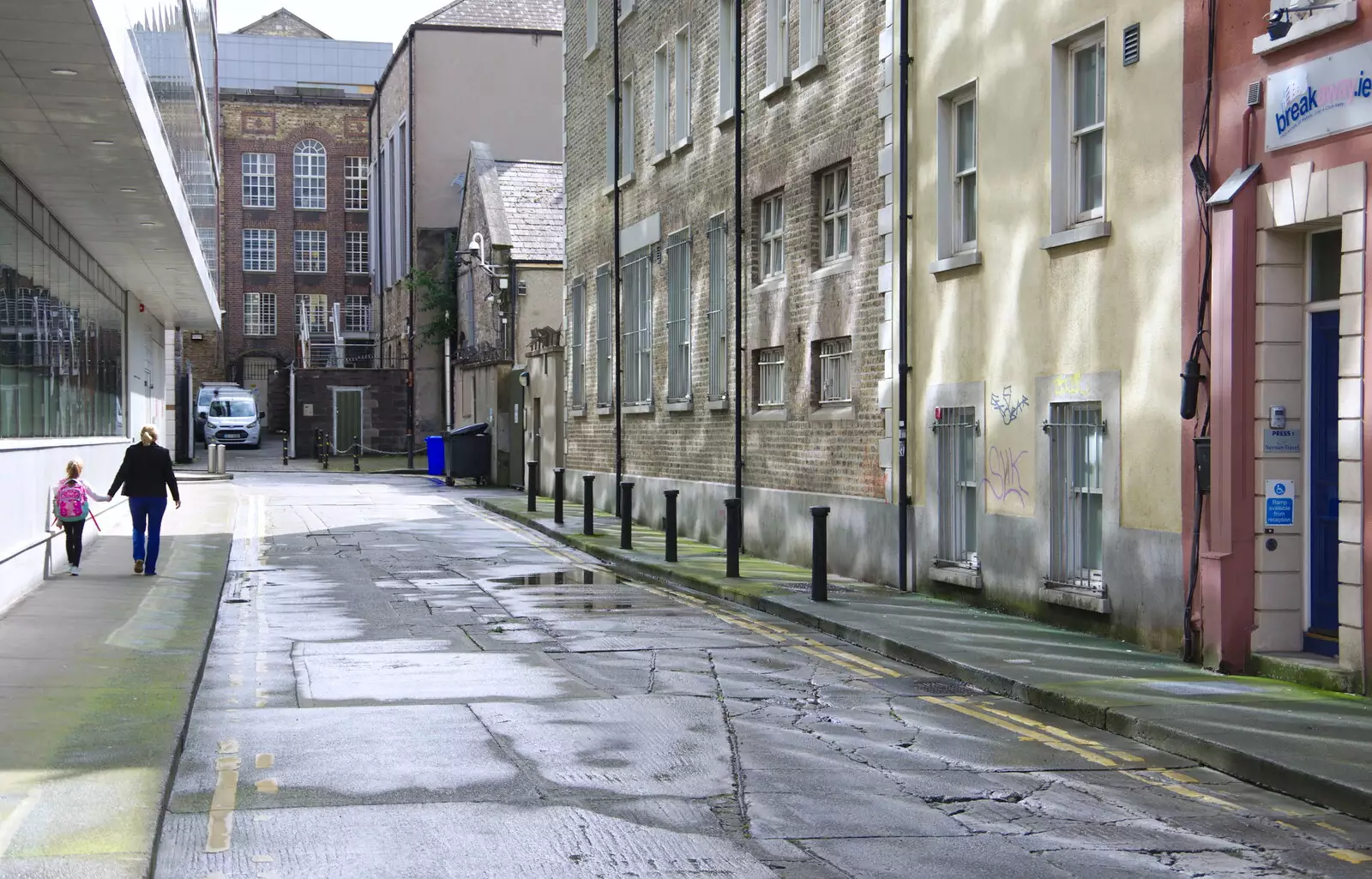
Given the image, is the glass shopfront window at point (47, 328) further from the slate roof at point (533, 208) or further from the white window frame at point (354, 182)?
the white window frame at point (354, 182)

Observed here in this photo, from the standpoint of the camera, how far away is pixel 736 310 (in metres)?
21.1

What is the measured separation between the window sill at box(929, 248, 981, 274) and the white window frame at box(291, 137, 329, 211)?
216 ft

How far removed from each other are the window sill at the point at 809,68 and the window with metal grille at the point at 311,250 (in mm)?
61392

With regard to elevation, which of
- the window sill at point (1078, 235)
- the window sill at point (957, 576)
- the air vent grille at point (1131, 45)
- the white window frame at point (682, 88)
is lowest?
the window sill at point (957, 576)

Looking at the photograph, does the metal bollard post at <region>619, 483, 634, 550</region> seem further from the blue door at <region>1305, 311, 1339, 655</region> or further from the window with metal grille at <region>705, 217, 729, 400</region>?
the blue door at <region>1305, 311, 1339, 655</region>

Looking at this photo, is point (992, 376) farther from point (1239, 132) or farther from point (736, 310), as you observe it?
point (736, 310)

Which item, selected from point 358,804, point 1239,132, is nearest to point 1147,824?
point 358,804

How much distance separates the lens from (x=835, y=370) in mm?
18484

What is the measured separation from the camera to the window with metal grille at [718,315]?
22000 mm

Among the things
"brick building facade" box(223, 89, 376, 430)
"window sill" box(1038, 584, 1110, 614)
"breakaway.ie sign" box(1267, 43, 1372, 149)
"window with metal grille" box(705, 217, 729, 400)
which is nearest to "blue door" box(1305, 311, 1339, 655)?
"breakaway.ie sign" box(1267, 43, 1372, 149)

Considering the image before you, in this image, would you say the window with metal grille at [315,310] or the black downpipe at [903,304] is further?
A: the window with metal grille at [315,310]

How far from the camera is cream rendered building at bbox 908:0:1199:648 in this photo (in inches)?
463

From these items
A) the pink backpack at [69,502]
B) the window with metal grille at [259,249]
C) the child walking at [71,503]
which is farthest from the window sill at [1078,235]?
the window with metal grille at [259,249]

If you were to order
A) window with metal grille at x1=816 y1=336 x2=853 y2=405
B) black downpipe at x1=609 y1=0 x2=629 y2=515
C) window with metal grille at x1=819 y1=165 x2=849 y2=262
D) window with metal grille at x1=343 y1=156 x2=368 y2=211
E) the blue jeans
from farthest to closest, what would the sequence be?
window with metal grille at x1=343 y1=156 x2=368 y2=211 < black downpipe at x1=609 y1=0 x2=629 y2=515 < window with metal grille at x1=819 y1=165 x2=849 y2=262 < window with metal grille at x1=816 y1=336 x2=853 y2=405 < the blue jeans
